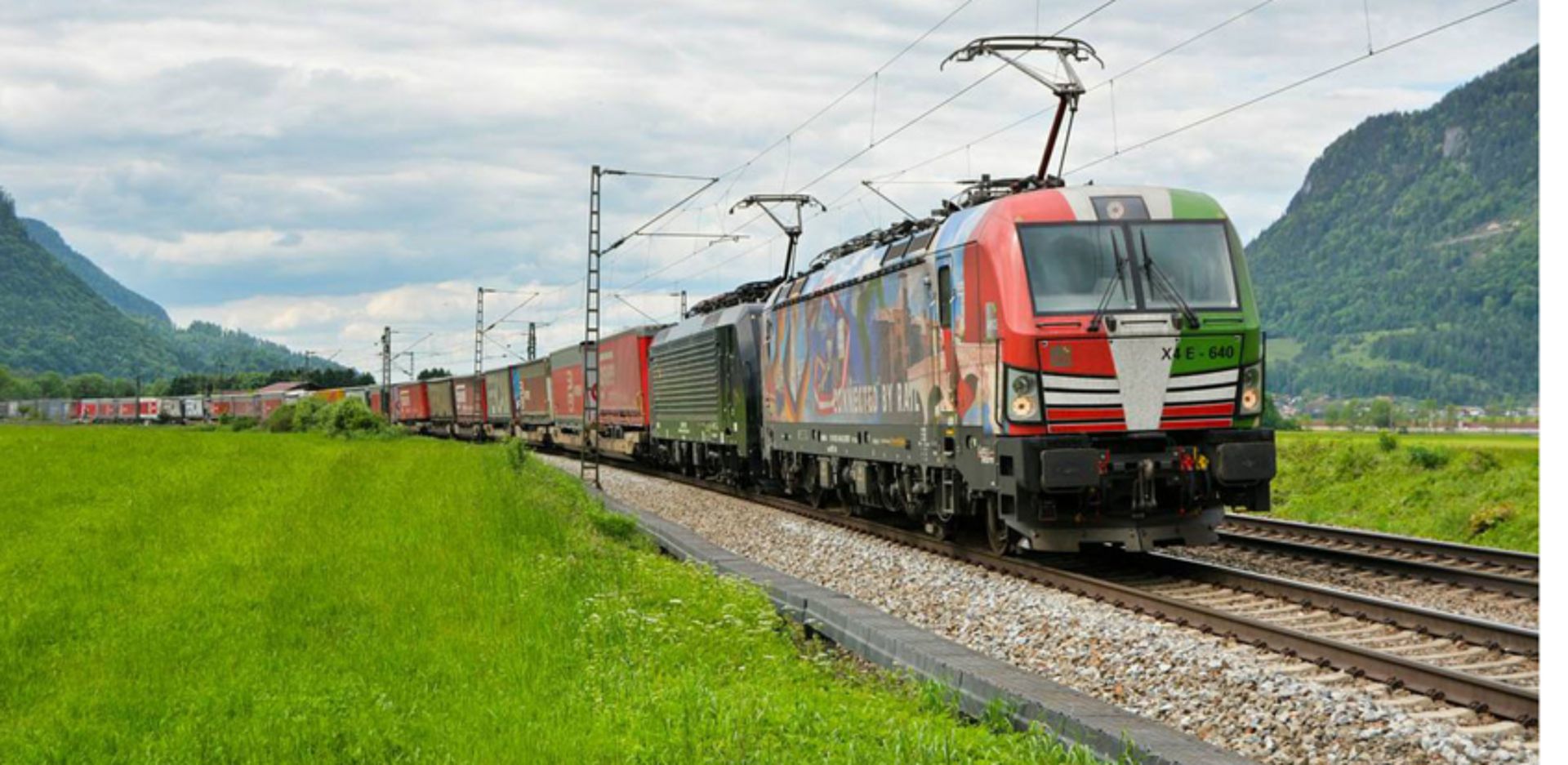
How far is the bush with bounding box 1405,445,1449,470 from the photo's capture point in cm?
2412

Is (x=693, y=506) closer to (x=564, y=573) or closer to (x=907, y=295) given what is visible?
(x=907, y=295)

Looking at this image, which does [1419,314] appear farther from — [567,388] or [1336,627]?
[1336,627]

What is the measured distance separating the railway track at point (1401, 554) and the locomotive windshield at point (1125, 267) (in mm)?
3092

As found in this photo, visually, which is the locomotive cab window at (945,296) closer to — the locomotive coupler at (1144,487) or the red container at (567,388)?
the locomotive coupler at (1144,487)

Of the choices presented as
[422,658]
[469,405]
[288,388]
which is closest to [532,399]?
[469,405]

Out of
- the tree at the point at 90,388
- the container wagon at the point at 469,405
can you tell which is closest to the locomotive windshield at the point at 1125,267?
the container wagon at the point at 469,405

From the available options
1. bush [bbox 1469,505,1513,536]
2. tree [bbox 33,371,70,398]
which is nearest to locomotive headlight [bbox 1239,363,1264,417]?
bush [bbox 1469,505,1513,536]

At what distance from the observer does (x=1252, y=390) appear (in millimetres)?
13594

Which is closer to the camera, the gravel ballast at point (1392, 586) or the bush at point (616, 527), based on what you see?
the gravel ballast at point (1392, 586)

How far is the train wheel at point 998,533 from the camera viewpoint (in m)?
14.8

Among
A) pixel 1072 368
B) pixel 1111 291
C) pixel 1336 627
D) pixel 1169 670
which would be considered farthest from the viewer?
pixel 1111 291

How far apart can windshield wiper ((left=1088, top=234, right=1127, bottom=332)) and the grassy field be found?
785 centimetres

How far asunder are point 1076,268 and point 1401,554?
5273 mm

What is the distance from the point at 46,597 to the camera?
38.6 ft
